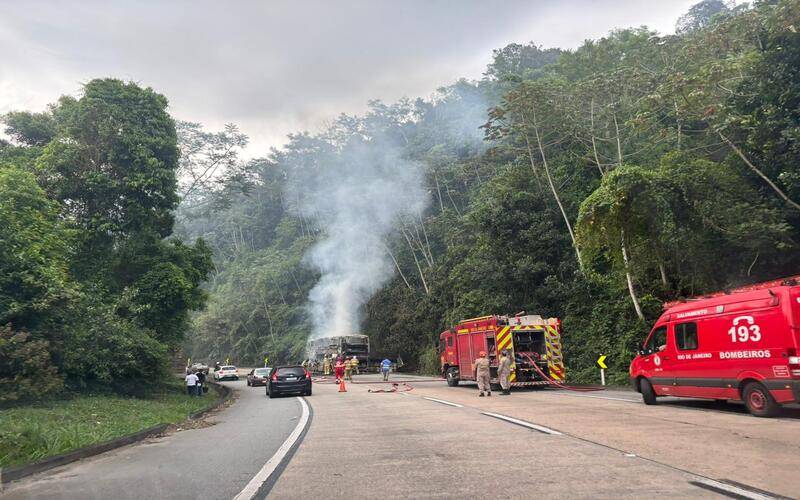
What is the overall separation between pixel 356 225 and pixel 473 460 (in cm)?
4677

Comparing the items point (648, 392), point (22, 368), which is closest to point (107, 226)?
point (22, 368)

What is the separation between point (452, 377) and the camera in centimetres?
2453

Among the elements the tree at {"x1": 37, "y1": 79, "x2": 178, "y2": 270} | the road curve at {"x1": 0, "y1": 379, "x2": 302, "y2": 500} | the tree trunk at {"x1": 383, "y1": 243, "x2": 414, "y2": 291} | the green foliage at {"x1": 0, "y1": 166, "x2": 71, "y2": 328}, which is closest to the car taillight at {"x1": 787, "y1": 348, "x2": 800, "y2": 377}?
the road curve at {"x1": 0, "y1": 379, "x2": 302, "y2": 500}

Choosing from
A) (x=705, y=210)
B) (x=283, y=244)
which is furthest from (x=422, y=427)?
(x=283, y=244)

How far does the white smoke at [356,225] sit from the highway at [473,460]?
3848 cm

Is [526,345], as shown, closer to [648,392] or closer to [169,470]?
[648,392]

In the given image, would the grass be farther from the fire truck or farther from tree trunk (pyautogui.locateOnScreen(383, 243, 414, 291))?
tree trunk (pyautogui.locateOnScreen(383, 243, 414, 291))

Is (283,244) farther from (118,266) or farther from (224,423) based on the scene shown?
(224,423)

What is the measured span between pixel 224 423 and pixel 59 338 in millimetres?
6232

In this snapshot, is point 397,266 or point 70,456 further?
point 397,266

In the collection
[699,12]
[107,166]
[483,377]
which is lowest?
[483,377]

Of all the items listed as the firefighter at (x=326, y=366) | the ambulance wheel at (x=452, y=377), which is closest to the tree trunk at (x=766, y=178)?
the ambulance wheel at (x=452, y=377)

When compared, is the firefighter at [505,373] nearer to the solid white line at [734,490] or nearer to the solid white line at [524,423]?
the solid white line at [524,423]

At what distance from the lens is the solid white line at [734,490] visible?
4980 millimetres
